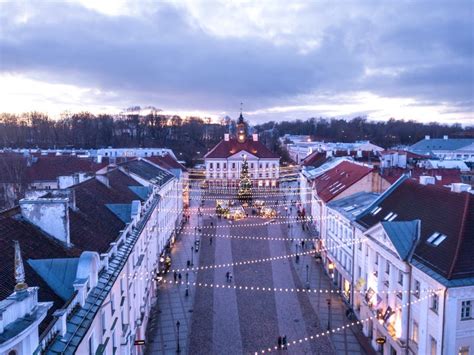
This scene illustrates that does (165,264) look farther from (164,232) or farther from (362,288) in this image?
(362,288)

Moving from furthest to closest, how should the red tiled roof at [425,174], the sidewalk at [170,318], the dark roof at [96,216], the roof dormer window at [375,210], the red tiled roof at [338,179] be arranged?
the red tiled roof at [425,174] → the red tiled roof at [338,179] → the roof dormer window at [375,210] → the sidewalk at [170,318] → the dark roof at [96,216]

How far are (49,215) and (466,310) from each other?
51.3 feet

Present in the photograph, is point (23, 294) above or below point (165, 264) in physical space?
above

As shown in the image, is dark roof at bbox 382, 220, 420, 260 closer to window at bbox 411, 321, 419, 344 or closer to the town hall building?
window at bbox 411, 321, 419, 344

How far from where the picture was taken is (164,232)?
A: 3838cm

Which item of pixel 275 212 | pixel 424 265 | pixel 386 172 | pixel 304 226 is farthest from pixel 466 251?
pixel 275 212

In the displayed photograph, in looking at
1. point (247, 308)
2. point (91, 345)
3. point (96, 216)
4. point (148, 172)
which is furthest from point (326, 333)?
point (148, 172)

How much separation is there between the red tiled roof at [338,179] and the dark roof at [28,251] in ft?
84.6

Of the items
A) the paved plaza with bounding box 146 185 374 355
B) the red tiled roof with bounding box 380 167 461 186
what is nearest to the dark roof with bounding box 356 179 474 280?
the paved plaza with bounding box 146 185 374 355

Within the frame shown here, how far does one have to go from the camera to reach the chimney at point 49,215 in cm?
1519

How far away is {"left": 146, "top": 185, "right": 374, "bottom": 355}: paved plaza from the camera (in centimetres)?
2308

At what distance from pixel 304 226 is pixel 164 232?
1816cm

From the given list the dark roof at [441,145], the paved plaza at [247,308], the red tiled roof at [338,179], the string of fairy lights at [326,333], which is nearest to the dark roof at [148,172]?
the paved plaza at [247,308]

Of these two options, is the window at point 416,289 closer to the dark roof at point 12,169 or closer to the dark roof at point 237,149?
the dark roof at point 12,169
